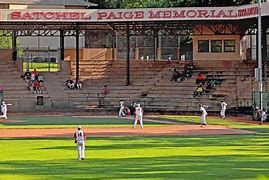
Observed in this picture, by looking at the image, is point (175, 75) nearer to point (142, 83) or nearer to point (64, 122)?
point (142, 83)

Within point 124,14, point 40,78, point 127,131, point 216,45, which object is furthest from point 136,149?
point 216,45

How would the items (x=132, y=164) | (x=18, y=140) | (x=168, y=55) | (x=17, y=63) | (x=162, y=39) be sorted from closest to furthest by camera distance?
(x=132, y=164) → (x=18, y=140) → (x=17, y=63) → (x=168, y=55) → (x=162, y=39)

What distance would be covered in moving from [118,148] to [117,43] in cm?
5413

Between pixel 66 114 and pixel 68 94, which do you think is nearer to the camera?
pixel 66 114

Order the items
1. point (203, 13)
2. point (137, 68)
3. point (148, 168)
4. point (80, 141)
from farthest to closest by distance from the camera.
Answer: point (137, 68) < point (203, 13) < point (80, 141) < point (148, 168)

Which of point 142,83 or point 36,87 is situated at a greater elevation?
point 142,83

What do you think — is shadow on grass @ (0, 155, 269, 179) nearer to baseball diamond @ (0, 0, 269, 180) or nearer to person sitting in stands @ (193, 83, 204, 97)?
baseball diamond @ (0, 0, 269, 180)

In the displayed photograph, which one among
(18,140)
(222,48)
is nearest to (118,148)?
(18,140)

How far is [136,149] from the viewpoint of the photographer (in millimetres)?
35562

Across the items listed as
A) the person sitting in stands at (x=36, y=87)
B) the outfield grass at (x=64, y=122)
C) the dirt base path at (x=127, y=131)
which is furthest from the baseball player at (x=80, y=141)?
the person sitting in stands at (x=36, y=87)

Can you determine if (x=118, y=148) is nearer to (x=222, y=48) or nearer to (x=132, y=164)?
(x=132, y=164)

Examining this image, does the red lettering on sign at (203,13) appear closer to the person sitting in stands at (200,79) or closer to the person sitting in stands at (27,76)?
the person sitting in stands at (200,79)

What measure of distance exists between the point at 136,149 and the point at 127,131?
12.8 metres

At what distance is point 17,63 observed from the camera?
7600 cm
